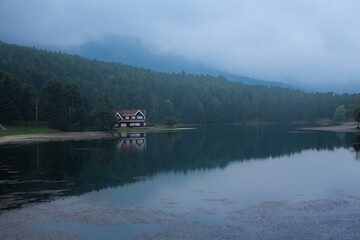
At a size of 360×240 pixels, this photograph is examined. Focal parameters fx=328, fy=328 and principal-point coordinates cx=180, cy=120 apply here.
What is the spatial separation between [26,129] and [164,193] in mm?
69278

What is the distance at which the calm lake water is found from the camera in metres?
15.9

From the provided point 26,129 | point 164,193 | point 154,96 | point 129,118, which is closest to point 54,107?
point 26,129

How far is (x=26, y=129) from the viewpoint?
81.2 m

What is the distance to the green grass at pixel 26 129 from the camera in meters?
74.8

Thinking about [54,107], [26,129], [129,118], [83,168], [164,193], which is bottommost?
[164,193]

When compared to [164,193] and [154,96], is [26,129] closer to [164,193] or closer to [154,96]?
[164,193]

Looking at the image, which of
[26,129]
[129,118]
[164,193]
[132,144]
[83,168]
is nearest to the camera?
[164,193]

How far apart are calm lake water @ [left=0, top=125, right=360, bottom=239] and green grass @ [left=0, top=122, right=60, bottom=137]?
1568 inches

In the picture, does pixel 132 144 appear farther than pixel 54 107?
No

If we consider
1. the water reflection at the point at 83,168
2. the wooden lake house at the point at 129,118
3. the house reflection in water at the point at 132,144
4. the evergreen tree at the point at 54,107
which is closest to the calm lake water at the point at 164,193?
the water reflection at the point at 83,168

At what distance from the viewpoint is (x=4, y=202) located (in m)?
19.7

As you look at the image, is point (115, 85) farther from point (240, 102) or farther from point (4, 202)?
point (4, 202)

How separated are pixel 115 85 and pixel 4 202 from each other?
5649 inches

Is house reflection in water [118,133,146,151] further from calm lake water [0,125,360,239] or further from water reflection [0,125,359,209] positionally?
calm lake water [0,125,360,239]
